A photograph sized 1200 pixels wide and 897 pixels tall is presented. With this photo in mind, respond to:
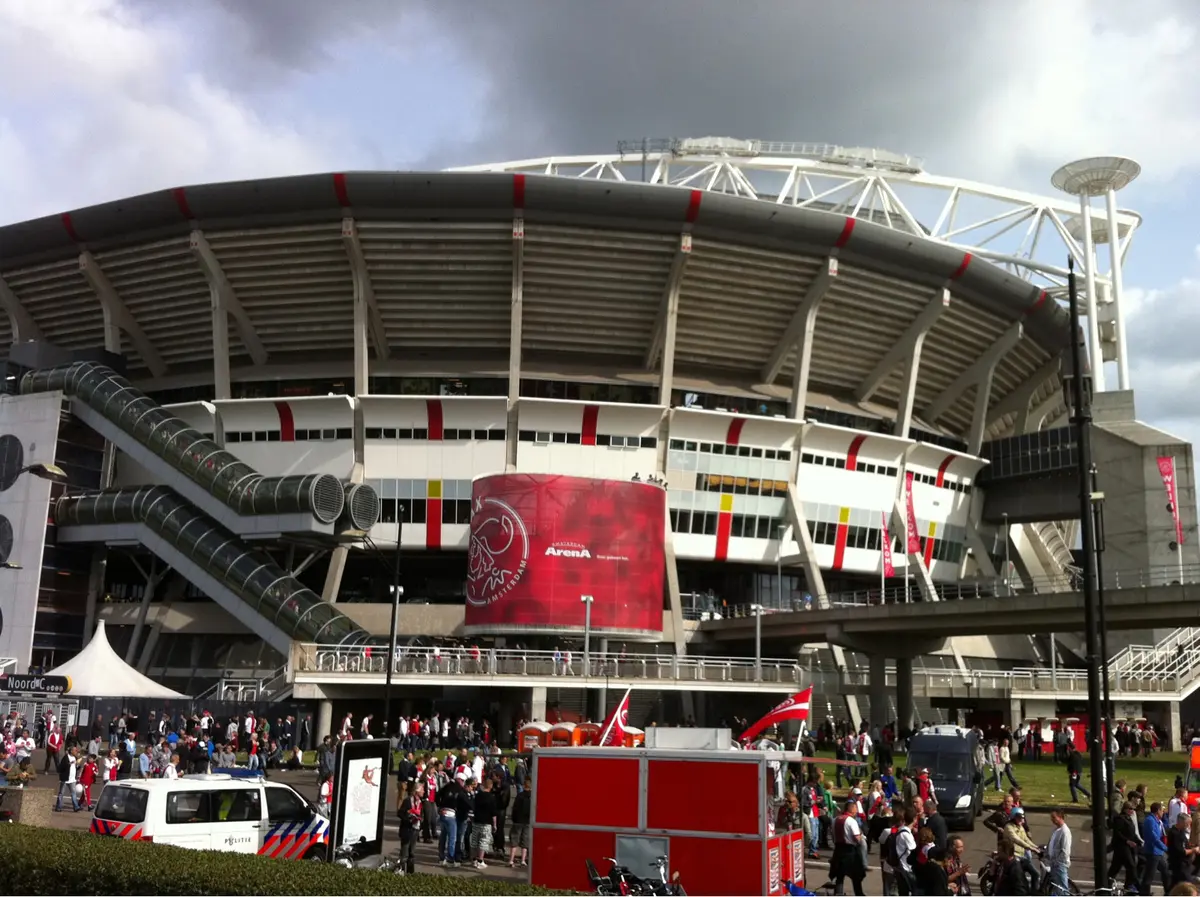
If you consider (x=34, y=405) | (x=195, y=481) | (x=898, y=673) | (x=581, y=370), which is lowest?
(x=898, y=673)

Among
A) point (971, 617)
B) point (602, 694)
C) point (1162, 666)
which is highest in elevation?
point (971, 617)

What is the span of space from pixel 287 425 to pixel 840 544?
30.6 metres

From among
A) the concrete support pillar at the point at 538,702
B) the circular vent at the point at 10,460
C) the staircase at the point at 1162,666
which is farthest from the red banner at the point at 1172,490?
the circular vent at the point at 10,460

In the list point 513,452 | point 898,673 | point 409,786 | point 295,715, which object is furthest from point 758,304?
point 409,786

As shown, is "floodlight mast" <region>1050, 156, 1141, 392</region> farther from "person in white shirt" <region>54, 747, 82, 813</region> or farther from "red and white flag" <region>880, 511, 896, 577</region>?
"person in white shirt" <region>54, 747, 82, 813</region>

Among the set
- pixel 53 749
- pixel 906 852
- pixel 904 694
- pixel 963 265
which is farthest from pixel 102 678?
pixel 963 265

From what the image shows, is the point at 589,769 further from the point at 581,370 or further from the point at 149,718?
the point at 581,370

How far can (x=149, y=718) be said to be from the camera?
36.7 meters

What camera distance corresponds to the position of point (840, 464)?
60.0 meters

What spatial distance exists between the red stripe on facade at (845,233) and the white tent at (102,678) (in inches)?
1441

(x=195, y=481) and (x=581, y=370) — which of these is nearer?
(x=195, y=481)

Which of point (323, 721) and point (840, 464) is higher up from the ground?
point (840, 464)

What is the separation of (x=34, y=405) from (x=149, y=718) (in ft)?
87.1

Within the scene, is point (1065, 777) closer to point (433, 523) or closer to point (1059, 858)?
point (1059, 858)
